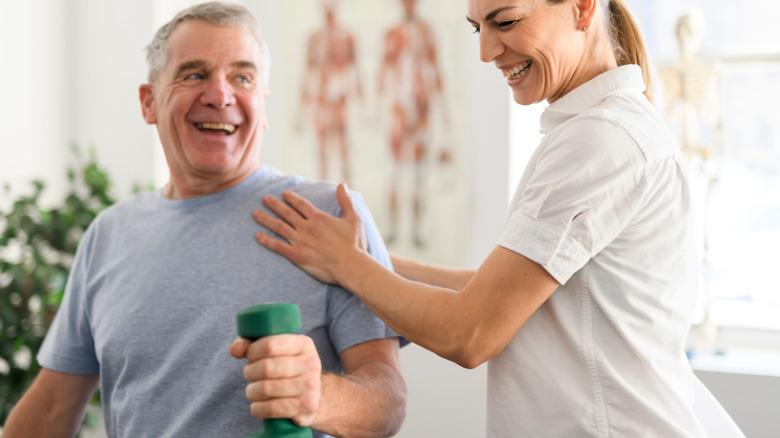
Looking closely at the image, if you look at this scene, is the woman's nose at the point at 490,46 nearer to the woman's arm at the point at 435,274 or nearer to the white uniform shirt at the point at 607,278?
the white uniform shirt at the point at 607,278

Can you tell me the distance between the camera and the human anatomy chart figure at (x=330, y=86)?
3311mm

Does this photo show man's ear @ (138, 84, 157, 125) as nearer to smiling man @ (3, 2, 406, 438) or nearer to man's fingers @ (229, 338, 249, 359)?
smiling man @ (3, 2, 406, 438)

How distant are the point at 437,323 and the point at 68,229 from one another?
6.57 ft

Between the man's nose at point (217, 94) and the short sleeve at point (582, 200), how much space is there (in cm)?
77

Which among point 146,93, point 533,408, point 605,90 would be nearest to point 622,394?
point 533,408

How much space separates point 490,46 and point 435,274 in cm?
62

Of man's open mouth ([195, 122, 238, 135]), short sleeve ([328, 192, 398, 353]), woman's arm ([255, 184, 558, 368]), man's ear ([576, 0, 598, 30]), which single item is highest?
man's ear ([576, 0, 598, 30])

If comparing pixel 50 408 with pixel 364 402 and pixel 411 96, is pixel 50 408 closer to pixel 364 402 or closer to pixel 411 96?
pixel 364 402

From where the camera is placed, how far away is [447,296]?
3.67ft

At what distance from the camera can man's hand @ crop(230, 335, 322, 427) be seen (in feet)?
2.91

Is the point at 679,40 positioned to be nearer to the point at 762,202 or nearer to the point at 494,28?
the point at 762,202

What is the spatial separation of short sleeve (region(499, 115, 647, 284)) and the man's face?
76 cm

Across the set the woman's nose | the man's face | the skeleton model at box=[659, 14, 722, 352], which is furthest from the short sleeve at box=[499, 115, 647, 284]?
the skeleton model at box=[659, 14, 722, 352]

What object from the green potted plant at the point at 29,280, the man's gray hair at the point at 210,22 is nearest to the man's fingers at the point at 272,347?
the man's gray hair at the point at 210,22
